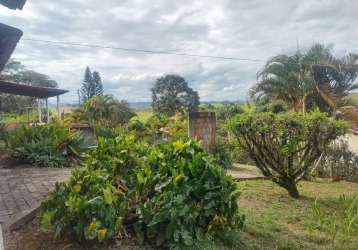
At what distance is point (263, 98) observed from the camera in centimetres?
1761

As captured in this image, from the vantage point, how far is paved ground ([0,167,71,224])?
5.09m

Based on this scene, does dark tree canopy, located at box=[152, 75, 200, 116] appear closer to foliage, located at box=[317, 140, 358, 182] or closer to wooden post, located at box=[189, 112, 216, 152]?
foliage, located at box=[317, 140, 358, 182]

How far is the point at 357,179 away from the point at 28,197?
32.1ft

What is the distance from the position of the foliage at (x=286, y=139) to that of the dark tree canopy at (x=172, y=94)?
25.9m

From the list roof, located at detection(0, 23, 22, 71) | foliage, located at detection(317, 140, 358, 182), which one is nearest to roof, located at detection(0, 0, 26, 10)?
roof, located at detection(0, 23, 22, 71)

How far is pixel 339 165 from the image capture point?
38.0 feet

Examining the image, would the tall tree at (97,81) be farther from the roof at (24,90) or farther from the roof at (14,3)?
the roof at (14,3)

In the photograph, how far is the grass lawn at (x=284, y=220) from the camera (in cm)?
417

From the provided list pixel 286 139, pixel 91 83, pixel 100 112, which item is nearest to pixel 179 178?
pixel 286 139

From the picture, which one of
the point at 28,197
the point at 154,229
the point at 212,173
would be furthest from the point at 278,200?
the point at 28,197

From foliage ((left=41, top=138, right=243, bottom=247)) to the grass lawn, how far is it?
624 millimetres

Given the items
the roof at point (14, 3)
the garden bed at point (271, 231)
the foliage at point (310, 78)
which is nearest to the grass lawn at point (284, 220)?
the garden bed at point (271, 231)

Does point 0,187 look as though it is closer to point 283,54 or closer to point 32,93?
point 32,93

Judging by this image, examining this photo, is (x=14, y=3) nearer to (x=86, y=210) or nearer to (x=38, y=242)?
(x=86, y=210)
